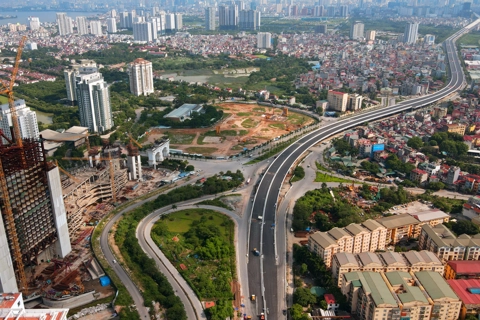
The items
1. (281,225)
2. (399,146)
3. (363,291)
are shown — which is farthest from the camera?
(399,146)

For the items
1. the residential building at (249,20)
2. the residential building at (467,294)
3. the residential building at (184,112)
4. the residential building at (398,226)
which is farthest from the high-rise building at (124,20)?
the residential building at (467,294)

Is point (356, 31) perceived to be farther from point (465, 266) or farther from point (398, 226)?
point (465, 266)

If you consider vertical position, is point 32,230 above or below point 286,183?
above

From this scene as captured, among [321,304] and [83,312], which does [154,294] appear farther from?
[321,304]

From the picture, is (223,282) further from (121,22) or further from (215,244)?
(121,22)

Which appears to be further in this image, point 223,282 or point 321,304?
point 223,282

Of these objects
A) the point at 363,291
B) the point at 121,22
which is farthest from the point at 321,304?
the point at 121,22

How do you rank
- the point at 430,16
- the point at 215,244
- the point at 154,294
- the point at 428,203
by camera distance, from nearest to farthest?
the point at 154,294, the point at 215,244, the point at 428,203, the point at 430,16
